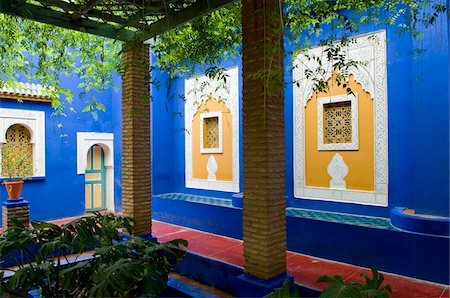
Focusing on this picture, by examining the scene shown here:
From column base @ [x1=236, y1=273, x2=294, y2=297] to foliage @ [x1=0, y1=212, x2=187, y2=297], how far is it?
0.81m

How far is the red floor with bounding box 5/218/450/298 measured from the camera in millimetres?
4055

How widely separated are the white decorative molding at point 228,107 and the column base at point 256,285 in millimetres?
4321

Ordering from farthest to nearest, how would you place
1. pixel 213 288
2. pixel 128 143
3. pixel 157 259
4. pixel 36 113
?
pixel 36 113, pixel 128 143, pixel 213 288, pixel 157 259

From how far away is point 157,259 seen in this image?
161 inches

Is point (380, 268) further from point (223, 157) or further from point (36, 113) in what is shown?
point (36, 113)

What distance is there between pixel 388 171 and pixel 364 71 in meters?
1.78

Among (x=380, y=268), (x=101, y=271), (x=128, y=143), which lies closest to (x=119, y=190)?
(x=128, y=143)

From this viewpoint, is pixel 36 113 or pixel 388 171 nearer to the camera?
pixel 388 171

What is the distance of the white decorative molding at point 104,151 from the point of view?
9.10m

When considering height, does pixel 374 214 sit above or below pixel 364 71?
below

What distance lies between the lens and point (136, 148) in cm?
534

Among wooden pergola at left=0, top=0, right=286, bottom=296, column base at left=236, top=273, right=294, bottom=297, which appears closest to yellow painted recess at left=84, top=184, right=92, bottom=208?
wooden pergola at left=0, top=0, right=286, bottom=296

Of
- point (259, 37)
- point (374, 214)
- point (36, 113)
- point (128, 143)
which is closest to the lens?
point (259, 37)

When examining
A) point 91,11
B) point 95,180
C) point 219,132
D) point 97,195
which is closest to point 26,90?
point 95,180
